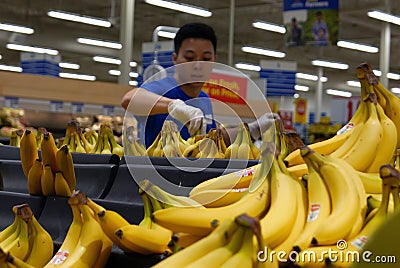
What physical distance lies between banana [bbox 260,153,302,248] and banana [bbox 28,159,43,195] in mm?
1117

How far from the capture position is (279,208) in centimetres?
134

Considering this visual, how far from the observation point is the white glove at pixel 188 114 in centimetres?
269

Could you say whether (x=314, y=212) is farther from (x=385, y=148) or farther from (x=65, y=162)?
(x=65, y=162)

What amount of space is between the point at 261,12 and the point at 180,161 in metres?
14.7

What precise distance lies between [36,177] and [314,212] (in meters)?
1.28

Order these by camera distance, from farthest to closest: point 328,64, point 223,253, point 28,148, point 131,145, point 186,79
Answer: point 328,64 < point 186,79 < point 131,145 < point 28,148 < point 223,253

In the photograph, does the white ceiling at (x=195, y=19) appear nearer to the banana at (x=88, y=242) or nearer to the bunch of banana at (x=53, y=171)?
the bunch of banana at (x=53, y=171)

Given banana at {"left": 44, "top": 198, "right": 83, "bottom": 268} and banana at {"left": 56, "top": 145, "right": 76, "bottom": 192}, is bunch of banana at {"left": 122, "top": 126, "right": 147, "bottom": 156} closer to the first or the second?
banana at {"left": 56, "top": 145, "right": 76, "bottom": 192}

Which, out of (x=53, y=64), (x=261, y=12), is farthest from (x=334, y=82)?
(x=53, y=64)

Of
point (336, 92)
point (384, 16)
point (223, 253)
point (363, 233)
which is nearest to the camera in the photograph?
point (223, 253)

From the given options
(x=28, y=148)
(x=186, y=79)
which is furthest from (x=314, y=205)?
(x=186, y=79)

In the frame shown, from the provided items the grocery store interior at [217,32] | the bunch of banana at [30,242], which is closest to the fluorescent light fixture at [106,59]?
the grocery store interior at [217,32]

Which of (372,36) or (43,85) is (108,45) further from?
(43,85)

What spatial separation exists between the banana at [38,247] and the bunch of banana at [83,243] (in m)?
0.08
